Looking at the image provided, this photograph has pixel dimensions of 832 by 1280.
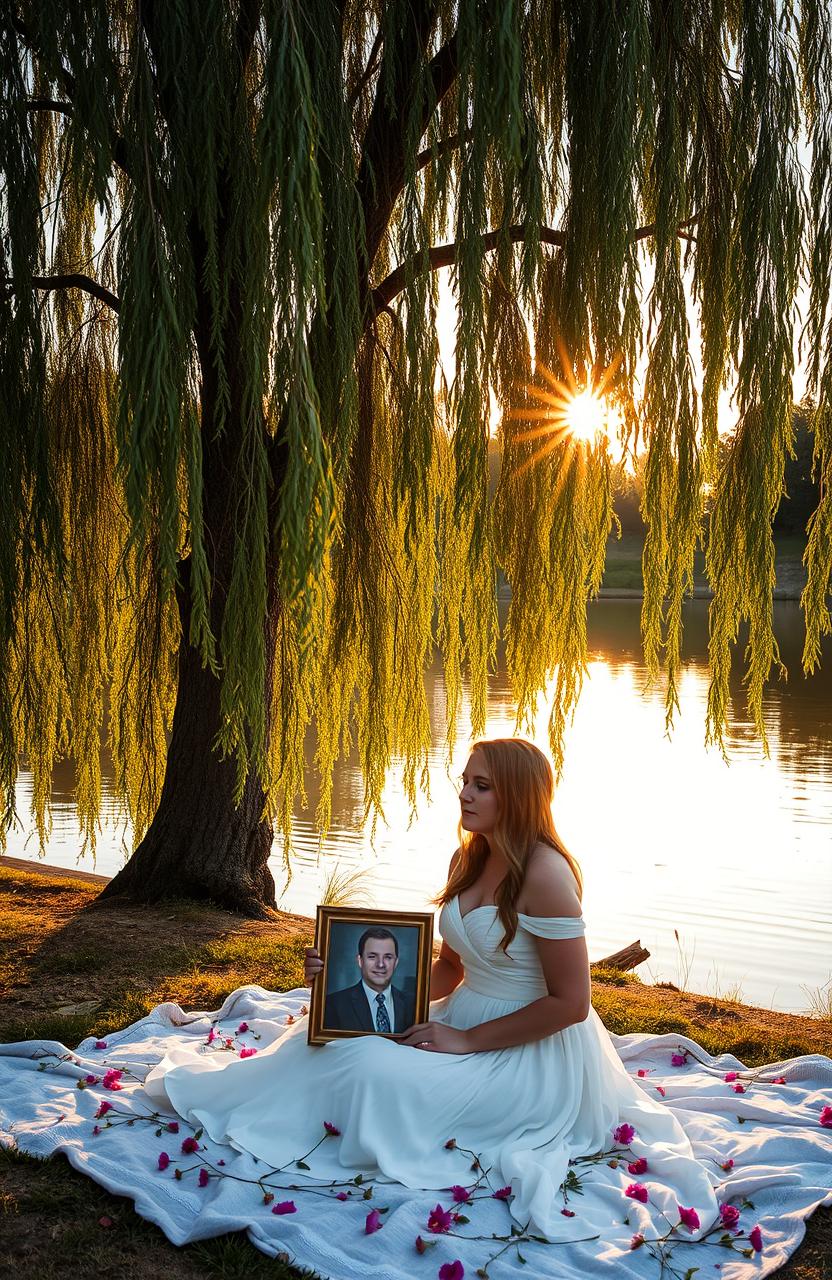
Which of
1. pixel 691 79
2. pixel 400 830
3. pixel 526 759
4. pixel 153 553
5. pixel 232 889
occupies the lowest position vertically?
pixel 400 830

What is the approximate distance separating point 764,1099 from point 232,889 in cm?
285

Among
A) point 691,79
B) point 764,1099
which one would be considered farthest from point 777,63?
point 764,1099

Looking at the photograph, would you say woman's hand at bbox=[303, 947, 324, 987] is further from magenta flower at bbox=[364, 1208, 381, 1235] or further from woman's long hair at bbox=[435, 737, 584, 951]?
magenta flower at bbox=[364, 1208, 381, 1235]

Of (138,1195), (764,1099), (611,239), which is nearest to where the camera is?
(138,1195)

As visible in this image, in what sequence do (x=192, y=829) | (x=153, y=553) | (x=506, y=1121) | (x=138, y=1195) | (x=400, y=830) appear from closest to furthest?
(x=138, y=1195) → (x=506, y=1121) → (x=153, y=553) → (x=192, y=829) → (x=400, y=830)

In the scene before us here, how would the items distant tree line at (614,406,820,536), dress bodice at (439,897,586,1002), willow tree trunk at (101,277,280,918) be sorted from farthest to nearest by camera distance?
distant tree line at (614,406,820,536) → willow tree trunk at (101,277,280,918) → dress bodice at (439,897,586,1002)

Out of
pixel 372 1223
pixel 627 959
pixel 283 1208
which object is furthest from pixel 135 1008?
pixel 627 959

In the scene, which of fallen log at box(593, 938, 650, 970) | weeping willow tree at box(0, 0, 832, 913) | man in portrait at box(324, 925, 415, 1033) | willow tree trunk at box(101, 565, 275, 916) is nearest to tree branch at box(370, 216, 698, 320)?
weeping willow tree at box(0, 0, 832, 913)

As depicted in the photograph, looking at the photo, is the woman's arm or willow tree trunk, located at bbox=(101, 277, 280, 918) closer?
the woman's arm

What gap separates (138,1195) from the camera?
247 centimetres

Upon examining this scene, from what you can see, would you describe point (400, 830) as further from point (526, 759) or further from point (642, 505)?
point (526, 759)

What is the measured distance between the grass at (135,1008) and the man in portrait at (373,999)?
554mm

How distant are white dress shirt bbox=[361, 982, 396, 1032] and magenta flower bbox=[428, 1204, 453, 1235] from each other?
51 cm

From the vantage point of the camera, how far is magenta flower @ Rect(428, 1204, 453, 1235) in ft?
7.64
